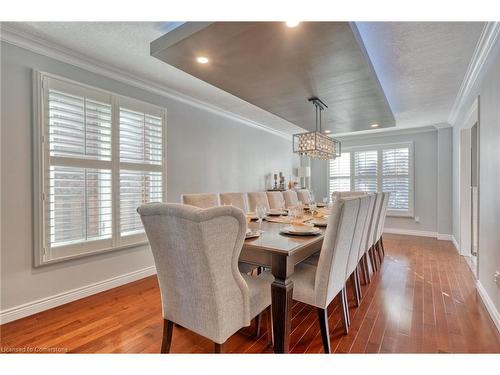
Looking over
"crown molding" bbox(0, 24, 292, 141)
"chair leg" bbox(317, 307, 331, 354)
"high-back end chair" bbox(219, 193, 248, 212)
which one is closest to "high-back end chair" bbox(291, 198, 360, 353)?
"chair leg" bbox(317, 307, 331, 354)

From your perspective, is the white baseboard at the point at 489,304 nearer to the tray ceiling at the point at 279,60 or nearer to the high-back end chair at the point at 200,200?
the tray ceiling at the point at 279,60

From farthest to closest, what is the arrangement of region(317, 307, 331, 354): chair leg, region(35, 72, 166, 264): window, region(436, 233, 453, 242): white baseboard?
1. region(436, 233, 453, 242): white baseboard
2. region(35, 72, 166, 264): window
3. region(317, 307, 331, 354): chair leg

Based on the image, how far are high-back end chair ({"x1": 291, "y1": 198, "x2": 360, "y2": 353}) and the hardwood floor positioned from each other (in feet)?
1.16

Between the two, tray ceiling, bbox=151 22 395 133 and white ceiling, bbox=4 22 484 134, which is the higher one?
white ceiling, bbox=4 22 484 134

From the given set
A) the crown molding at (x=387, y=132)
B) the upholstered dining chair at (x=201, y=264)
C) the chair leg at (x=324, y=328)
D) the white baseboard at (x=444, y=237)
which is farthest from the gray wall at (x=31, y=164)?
the white baseboard at (x=444, y=237)

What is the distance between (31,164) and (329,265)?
2.61 meters

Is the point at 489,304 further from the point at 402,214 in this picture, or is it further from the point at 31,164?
the point at 31,164

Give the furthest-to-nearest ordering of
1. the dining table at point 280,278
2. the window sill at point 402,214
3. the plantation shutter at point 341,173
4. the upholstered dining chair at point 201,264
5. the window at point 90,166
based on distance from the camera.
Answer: the plantation shutter at point 341,173 → the window sill at point 402,214 → the window at point 90,166 → the dining table at point 280,278 → the upholstered dining chair at point 201,264

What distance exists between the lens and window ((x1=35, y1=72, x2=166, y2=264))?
7.59ft

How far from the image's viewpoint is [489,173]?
2.34m

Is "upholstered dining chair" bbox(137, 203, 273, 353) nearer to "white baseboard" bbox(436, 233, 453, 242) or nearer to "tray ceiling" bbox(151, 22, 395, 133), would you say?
"tray ceiling" bbox(151, 22, 395, 133)

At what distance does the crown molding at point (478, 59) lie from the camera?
2.00 meters

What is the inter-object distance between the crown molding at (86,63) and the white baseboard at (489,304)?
397cm

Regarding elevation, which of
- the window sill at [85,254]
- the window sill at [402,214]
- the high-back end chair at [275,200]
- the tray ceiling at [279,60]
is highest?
the tray ceiling at [279,60]
